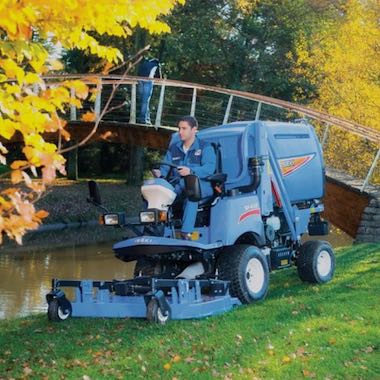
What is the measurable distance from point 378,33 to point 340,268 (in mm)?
12810

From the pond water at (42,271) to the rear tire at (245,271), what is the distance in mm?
4264

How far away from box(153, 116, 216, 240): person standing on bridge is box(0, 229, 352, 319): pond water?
413 cm

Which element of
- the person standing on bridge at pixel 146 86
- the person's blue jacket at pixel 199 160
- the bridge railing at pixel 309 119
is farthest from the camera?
the person standing on bridge at pixel 146 86

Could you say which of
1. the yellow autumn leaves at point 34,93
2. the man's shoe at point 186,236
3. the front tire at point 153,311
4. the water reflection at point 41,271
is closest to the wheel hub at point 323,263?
the man's shoe at point 186,236

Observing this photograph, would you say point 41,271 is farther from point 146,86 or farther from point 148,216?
point 148,216

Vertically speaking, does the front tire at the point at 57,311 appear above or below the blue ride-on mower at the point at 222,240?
below

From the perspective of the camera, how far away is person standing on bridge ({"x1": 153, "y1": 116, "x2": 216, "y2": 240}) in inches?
314

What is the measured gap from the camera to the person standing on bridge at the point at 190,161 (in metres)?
7.98

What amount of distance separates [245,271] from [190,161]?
4.24 feet

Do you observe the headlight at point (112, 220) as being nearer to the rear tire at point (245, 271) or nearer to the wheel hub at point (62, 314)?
the wheel hub at point (62, 314)

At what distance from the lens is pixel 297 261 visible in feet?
30.9

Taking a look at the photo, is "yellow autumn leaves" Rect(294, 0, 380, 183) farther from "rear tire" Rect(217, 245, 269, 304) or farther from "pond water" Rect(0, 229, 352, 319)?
"rear tire" Rect(217, 245, 269, 304)

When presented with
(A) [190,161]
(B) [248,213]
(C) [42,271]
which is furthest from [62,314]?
(C) [42,271]

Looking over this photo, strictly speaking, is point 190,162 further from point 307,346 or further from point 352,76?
point 352,76
